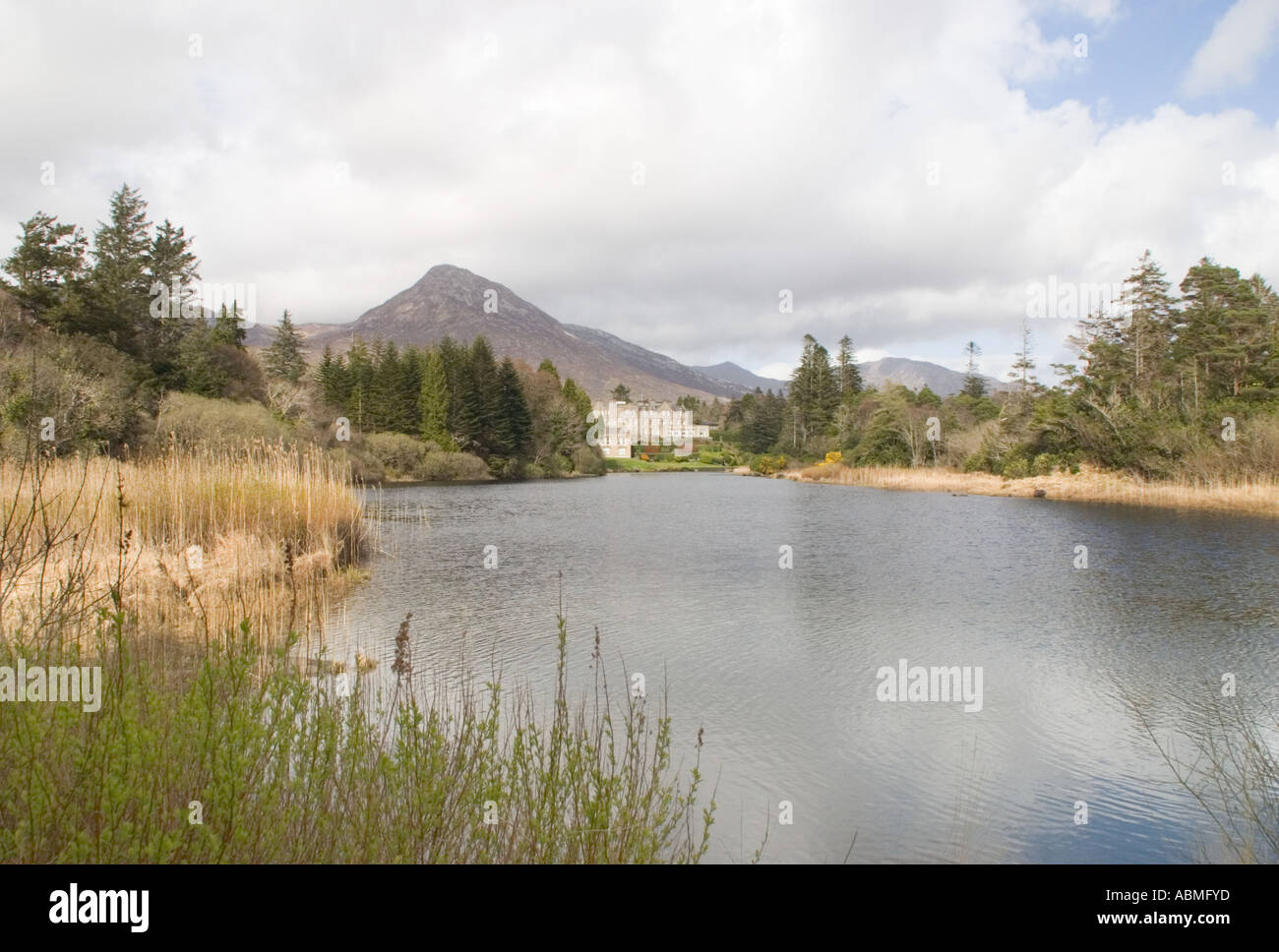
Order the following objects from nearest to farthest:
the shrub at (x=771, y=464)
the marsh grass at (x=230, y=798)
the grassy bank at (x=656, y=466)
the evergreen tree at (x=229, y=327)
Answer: the marsh grass at (x=230, y=798) → the evergreen tree at (x=229, y=327) → the shrub at (x=771, y=464) → the grassy bank at (x=656, y=466)

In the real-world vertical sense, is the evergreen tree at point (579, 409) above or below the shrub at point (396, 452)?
above

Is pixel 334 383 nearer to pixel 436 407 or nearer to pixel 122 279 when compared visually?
pixel 436 407

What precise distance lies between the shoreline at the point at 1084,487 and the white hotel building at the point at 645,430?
41.3 metres

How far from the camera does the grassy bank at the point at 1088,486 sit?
2870cm

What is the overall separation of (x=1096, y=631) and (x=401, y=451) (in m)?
47.2

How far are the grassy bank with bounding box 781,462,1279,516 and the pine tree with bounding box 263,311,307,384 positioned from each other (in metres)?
44.8

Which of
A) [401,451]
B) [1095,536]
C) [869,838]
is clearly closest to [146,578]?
[869,838]

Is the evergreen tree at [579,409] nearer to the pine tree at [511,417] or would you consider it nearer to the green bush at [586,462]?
the green bush at [586,462]

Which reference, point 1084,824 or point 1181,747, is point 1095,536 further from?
point 1084,824

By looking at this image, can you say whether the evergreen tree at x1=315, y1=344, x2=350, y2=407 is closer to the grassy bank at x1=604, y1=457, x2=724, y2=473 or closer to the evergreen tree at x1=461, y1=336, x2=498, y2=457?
the evergreen tree at x1=461, y1=336, x2=498, y2=457

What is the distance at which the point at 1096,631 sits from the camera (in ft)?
37.3

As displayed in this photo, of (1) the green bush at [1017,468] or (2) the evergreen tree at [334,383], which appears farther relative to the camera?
(2) the evergreen tree at [334,383]

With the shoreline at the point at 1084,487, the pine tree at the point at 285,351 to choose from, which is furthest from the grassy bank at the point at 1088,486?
the pine tree at the point at 285,351

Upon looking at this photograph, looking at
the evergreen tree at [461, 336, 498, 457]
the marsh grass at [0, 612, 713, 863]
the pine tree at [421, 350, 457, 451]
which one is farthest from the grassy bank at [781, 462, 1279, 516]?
the marsh grass at [0, 612, 713, 863]
